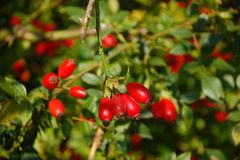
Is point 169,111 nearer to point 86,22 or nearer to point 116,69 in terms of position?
point 116,69

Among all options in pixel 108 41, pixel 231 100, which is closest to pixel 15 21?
pixel 108 41

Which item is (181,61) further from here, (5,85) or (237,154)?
(5,85)

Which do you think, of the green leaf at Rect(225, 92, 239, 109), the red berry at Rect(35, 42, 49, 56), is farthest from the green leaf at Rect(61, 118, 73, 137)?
the red berry at Rect(35, 42, 49, 56)

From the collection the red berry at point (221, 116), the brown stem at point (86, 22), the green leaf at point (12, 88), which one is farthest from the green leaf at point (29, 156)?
the red berry at point (221, 116)

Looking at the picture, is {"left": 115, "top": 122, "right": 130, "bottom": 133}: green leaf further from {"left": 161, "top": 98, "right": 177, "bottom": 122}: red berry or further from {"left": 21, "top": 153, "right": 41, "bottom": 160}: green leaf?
{"left": 21, "top": 153, "right": 41, "bottom": 160}: green leaf

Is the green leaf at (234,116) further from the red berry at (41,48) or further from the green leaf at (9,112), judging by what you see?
the red berry at (41,48)

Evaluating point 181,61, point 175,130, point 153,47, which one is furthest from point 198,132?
point 153,47
